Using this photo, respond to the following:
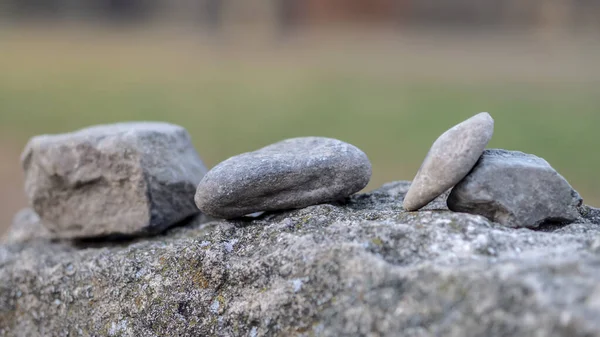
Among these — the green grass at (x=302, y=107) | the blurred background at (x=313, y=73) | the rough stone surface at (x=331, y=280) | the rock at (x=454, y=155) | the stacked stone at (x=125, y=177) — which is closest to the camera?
the rough stone surface at (x=331, y=280)

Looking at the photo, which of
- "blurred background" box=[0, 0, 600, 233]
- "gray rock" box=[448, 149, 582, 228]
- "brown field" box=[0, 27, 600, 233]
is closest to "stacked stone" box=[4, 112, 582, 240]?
"gray rock" box=[448, 149, 582, 228]

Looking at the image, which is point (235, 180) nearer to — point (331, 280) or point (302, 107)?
point (331, 280)

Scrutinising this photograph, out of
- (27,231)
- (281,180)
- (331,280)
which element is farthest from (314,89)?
(331,280)

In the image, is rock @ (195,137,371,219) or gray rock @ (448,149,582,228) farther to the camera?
rock @ (195,137,371,219)

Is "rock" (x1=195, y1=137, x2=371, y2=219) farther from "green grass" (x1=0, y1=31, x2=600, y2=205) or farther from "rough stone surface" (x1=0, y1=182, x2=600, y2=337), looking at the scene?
"green grass" (x1=0, y1=31, x2=600, y2=205)

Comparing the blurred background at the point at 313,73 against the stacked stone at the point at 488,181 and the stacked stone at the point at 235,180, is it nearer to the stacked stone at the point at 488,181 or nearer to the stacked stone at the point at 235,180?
the stacked stone at the point at 235,180

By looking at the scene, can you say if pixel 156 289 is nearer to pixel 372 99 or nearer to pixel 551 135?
pixel 551 135

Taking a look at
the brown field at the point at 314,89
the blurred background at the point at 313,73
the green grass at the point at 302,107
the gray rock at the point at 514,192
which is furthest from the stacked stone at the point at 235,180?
the green grass at the point at 302,107
